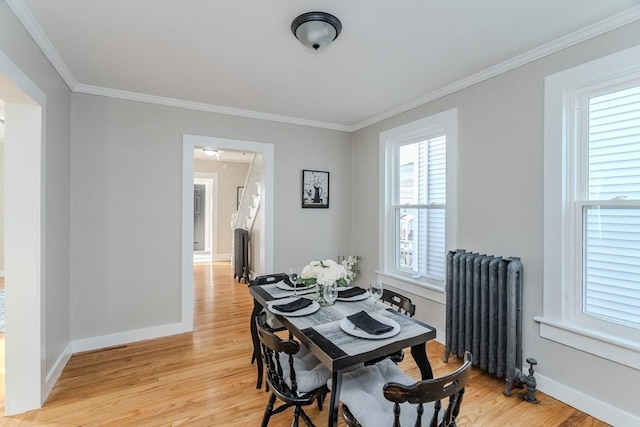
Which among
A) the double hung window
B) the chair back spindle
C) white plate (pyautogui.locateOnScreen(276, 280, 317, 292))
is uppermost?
the double hung window

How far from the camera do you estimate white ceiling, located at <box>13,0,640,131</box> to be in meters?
1.76

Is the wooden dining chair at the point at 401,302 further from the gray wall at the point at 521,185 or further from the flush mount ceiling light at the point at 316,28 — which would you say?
the flush mount ceiling light at the point at 316,28

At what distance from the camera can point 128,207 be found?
3.12 metres

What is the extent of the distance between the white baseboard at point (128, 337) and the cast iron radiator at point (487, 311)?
2698 mm

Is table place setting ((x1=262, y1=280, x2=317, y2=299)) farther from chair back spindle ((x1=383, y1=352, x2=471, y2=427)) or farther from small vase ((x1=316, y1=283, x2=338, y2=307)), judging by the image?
chair back spindle ((x1=383, y1=352, x2=471, y2=427))

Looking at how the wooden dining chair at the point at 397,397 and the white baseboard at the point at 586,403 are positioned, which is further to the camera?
the white baseboard at the point at 586,403

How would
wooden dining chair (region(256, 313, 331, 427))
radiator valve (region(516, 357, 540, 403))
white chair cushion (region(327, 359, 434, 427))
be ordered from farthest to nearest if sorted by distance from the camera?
radiator valve (region(516, 357, 540, 403)) → wooden dining chair (region(256, 313, 331, 427)) → white chair cushion (region(327, 359, 434, 427))

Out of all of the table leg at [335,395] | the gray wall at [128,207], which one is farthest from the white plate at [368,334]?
the gray wall at [128,207]

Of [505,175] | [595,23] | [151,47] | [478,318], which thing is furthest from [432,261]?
[151,47]

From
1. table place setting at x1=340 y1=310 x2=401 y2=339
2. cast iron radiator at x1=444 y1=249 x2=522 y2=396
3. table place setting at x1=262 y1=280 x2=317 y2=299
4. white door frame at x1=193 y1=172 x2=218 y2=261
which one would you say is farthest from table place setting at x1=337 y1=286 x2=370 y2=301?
white door frame at x1=193 y1=172 x2=218 y2=261

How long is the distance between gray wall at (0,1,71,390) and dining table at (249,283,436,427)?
5.30ft

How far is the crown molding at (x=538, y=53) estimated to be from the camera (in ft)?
6.01

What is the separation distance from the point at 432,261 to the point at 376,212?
96 cm

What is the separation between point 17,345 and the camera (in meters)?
2.03
